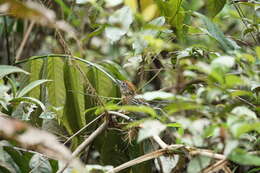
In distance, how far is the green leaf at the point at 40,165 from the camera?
0.88 meters

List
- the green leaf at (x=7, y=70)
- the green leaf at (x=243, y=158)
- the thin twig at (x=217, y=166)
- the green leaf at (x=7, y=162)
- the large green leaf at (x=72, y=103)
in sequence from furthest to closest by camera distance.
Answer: the large green leaf at (x=72, y=103) < the green leaf at (x=7, y=70) < the green leaf at (x=7, y=162) < the thin twig at (x=217, y=166) < the green leaf at (x=243, y=158)

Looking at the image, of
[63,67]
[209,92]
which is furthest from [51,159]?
[209,92]

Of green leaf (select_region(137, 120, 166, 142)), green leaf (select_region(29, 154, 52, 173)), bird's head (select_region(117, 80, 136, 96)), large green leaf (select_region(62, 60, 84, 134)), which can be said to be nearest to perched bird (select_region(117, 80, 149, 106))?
bird's head (select_region(117, 80, 136, 96))

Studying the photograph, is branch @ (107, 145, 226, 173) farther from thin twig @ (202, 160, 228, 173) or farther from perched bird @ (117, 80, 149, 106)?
perched bird @ (117, 80, 149, 106)

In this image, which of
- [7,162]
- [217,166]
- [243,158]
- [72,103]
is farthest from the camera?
[72,103]

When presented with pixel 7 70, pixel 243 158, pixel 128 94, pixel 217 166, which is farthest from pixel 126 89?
pixel 243 158

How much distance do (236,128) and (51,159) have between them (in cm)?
52

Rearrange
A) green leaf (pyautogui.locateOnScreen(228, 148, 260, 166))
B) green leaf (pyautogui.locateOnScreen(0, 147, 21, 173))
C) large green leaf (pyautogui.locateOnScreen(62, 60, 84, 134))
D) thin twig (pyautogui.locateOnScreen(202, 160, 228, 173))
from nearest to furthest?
1. green leaf (pyautogui.locateOnScreen(228, 148, 260, 166))
2. thin twig (pyautogui.locateOnScreen(202, 160, 228, 173))
3. green leaf (pyautogui.locateOnScreen(0, 147, 21, 173))
4. large green leaf (pyautogui.locateOnScreen(62, 60, 84, 134))

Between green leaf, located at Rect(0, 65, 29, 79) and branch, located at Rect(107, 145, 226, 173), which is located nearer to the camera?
branch, located at Rect(107, 145, 226, 173)

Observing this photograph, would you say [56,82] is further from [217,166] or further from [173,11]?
[217,166]

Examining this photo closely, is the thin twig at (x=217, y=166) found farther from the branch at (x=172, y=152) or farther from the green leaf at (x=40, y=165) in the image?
the green leaf at (x=40, y=165)

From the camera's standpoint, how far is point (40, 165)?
0.88 meters

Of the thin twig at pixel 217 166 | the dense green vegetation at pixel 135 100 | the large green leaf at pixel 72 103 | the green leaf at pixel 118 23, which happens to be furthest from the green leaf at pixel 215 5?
the thin twig at pixel 217 166

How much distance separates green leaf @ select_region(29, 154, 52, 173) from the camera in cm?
88
